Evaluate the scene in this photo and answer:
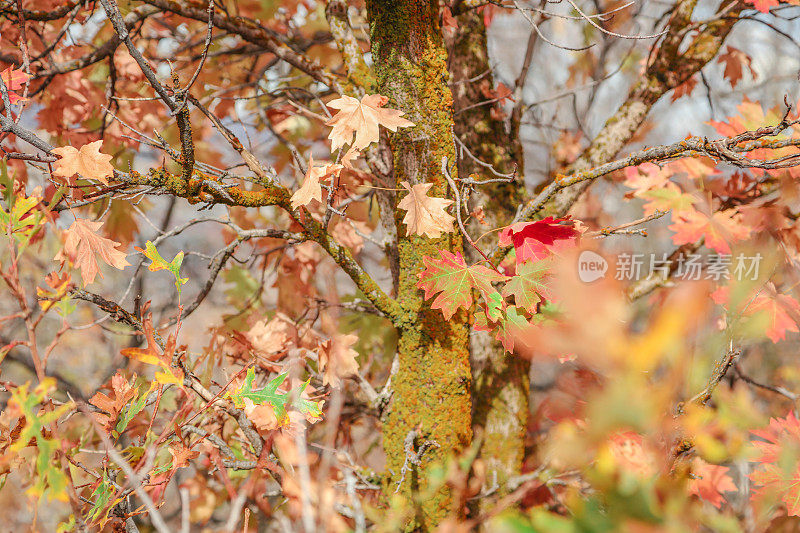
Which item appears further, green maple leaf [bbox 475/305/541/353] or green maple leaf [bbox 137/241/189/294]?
green maple leaf [bbox 475/305/541/353]

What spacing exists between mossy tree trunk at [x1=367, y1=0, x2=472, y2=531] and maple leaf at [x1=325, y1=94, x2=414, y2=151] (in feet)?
0.46

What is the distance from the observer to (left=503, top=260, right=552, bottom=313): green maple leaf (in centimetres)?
127

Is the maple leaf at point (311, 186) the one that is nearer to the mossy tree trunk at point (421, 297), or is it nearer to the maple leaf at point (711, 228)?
the mossy tree trunk at point (421, 297)

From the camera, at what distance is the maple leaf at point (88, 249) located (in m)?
1.24

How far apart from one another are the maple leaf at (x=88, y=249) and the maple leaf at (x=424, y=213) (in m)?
0.78

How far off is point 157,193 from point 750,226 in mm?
2224

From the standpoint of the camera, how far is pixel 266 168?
4.50 feet

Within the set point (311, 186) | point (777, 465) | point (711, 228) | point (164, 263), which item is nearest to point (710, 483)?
point (777, 465)

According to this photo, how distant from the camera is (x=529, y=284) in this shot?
1.28 meters

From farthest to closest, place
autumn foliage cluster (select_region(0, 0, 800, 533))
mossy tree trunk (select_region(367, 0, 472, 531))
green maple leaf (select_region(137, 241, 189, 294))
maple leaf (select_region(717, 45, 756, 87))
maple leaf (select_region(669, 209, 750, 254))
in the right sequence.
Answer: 1. maple leaf (select_region(717, 45, 756, 87))
2. maple leaf (select_region(669, 209, 750, 254))
3. mossy tree trunk (select_region(367, 0, 472, 531))
4. green maple leaf (select_region(137, 241, 189, 294))
5. autumn foliage cluster (select_region(0, 0, 800, 533))

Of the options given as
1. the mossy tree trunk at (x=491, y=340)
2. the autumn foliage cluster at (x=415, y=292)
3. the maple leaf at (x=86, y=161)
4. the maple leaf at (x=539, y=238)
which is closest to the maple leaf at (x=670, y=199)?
the autumn foliage cluster at (x=415, y=292)

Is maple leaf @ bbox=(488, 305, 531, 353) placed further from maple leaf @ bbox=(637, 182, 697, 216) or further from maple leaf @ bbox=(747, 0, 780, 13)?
maple leaf @ bbox=(747, 0, 780, 13)

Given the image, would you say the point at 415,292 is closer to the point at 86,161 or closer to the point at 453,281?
the point at 453,281

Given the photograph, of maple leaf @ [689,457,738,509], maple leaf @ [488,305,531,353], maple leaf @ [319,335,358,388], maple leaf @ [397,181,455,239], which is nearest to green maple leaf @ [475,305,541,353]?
maple leaf @ [488,305,531,353]
